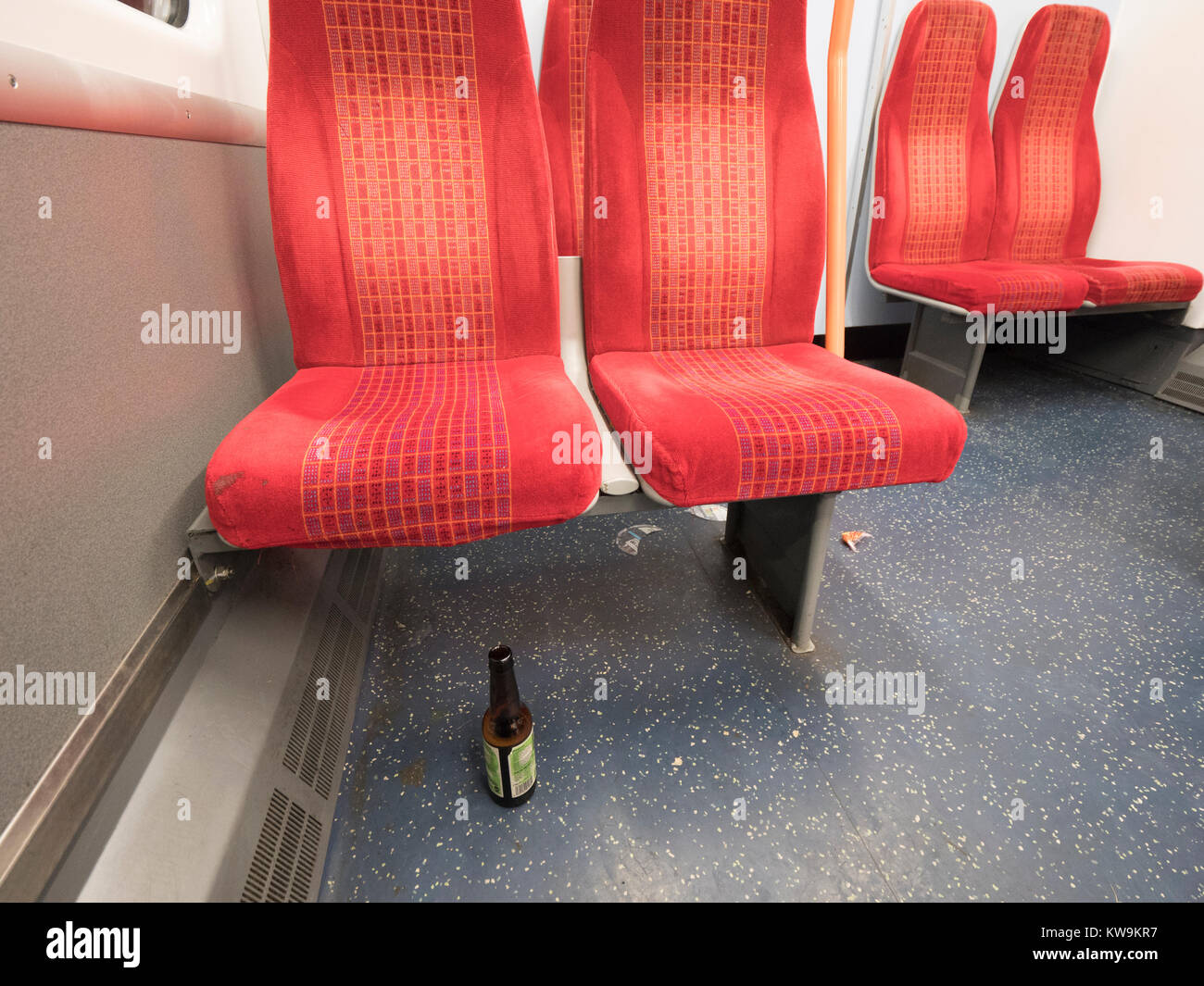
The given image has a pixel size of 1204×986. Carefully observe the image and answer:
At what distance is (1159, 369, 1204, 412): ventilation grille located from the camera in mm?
2666

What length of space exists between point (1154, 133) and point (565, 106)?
294cm

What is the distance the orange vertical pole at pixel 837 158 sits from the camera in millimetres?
1432

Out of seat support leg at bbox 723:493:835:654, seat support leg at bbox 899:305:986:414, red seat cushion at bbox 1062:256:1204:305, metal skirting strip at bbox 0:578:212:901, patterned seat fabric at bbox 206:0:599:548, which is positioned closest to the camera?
metal skirting strip at bbox 0:578:212:901

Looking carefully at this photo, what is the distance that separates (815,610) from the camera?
1484mm

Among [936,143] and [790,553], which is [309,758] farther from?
[936,143]

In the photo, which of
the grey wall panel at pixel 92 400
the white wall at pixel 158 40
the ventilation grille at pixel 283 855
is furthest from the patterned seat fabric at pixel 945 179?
the ventilation grille at pixel 283 855

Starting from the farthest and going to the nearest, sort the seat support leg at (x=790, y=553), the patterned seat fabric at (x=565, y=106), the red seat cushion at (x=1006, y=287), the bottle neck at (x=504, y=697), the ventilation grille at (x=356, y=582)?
1. the red seat cushion at (x=1006, y=287)
2. the patterned seat fabric at (x=565, y=106)
3. the ventilation grille at (x=356, y=582)
4. the seat support leg at (x=790, y=553)
5. the bottle neck at (x=504, y=697)

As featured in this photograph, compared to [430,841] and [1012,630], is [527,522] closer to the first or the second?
[430,841]

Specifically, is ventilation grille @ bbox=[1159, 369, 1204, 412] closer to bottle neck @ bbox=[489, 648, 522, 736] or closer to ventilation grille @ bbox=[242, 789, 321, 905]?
bottle neck @ bbox=[489, 648, 522, 736]

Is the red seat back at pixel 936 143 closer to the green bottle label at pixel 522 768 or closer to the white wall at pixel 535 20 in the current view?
the white wall at pixel 535 20

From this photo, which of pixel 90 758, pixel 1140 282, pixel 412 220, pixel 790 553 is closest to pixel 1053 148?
pixel 1140 282

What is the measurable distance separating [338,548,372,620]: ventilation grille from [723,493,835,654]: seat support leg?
100 centimetres

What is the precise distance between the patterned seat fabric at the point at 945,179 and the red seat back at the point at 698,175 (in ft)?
4.34

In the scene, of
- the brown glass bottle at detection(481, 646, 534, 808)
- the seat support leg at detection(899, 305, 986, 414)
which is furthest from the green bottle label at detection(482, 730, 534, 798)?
the seat support leg at detection(899, 305, 986, 414)
